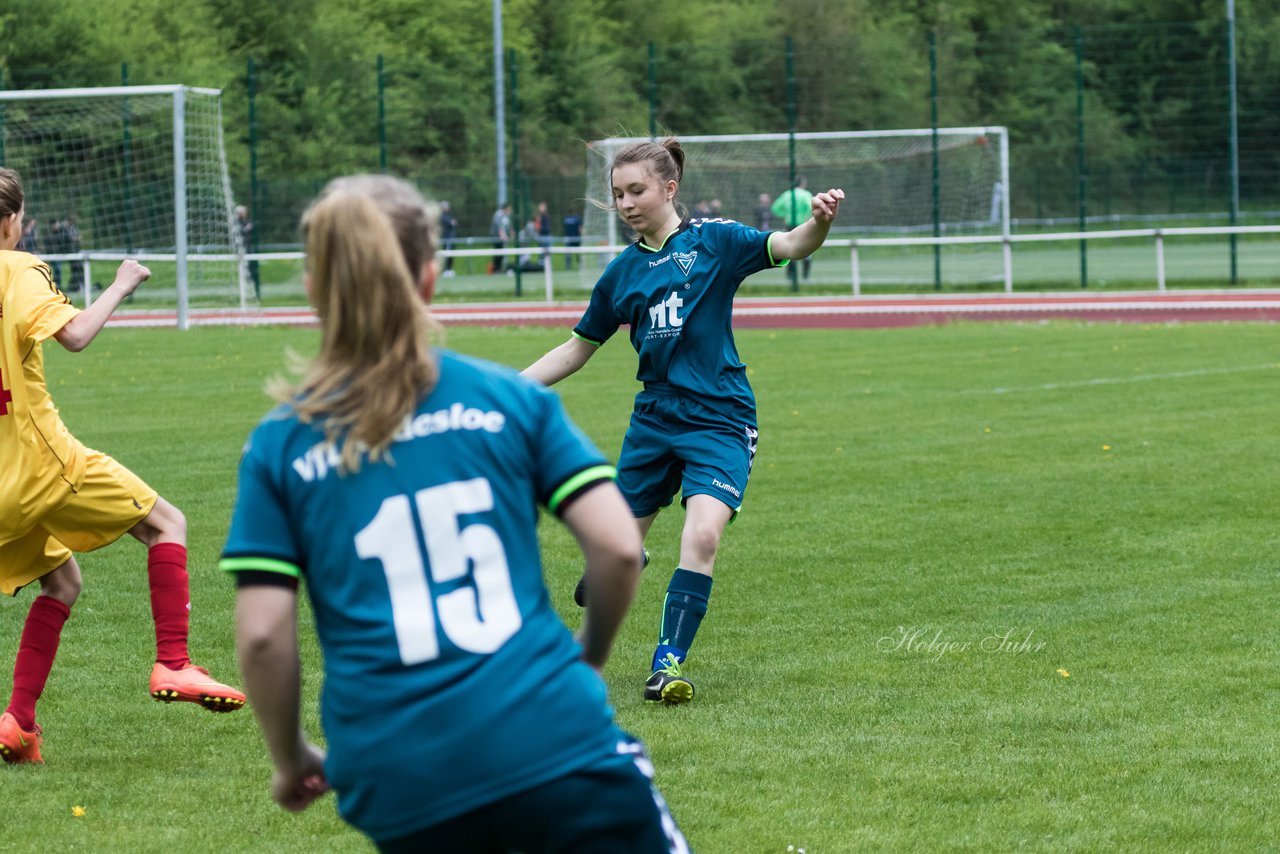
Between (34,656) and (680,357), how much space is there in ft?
7.66

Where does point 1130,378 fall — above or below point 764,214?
below

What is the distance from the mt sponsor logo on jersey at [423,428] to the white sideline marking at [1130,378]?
496 inches

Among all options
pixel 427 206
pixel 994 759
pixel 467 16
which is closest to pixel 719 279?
pixel 994 759

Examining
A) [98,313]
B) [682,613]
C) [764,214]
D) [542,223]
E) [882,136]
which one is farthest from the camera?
[542,223]

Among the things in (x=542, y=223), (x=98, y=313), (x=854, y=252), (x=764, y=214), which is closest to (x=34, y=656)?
(x=98, y=313)

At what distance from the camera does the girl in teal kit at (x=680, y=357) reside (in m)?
5.84

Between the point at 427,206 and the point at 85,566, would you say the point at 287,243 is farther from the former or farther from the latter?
the point at 427,206

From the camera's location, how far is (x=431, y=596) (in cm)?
240

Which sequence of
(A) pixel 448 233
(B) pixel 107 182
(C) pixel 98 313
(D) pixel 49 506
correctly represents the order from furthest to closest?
1. (A) pixel 448 233
2. (B) pixel 107 182
3. (D) pixel 49 506
4. (C) pixel 98 313

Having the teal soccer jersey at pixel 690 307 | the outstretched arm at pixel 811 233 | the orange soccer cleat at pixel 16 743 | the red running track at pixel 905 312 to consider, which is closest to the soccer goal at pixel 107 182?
the red running track at pixel 905 312

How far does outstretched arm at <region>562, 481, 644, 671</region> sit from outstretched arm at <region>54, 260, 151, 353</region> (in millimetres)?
2602

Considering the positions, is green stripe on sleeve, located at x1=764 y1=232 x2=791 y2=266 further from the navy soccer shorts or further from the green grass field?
the green grass field

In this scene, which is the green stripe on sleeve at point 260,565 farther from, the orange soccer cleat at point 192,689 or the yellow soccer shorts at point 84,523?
the yellow soccer shorts at point 84,523

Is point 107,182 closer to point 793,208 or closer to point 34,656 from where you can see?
point 793,208
